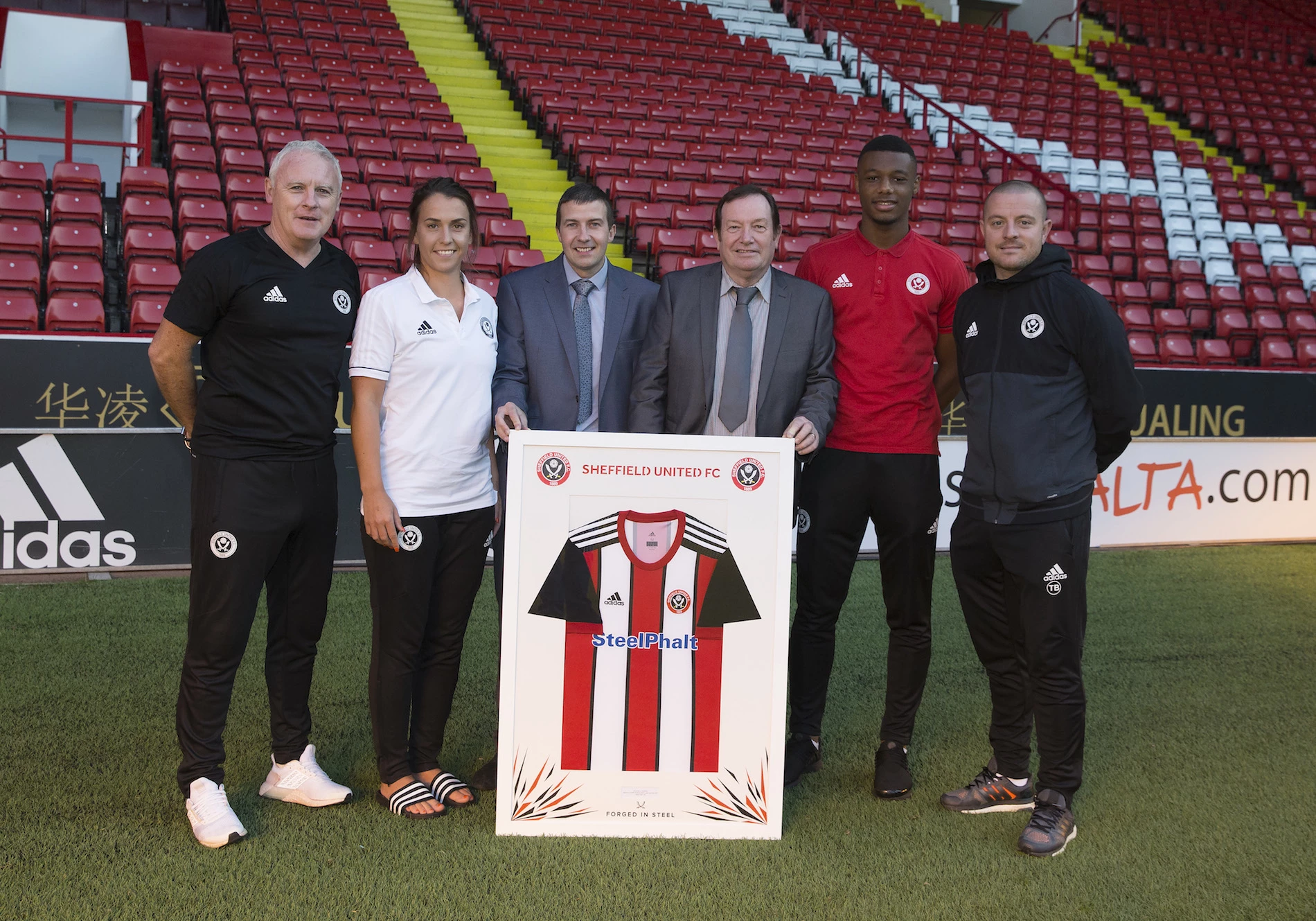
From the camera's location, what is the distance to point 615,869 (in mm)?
2432

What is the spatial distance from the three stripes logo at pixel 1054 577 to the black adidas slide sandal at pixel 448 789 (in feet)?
5.41

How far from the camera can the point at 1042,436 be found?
8.51ft

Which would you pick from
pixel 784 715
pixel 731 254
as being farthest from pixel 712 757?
pixel 731 254

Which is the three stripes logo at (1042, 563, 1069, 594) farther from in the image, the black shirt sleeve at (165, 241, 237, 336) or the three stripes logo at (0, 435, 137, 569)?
the three stripes logo at (0, 435, 137, 569)

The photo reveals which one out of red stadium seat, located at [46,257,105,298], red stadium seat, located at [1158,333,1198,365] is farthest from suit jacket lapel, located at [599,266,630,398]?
red stadium seat, located at [1158,333,1198,365]

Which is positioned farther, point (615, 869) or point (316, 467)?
point (316, 467)

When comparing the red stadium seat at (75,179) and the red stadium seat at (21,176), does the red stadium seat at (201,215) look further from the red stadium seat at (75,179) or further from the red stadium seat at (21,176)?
the red stadium seat at (21,176)

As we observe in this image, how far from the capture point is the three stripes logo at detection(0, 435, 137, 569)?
475 cm

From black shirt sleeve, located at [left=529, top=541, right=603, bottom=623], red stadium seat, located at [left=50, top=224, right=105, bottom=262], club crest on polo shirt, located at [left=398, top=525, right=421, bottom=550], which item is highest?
red stadium seat, located at [left=50, top=224, right=105, bottom=262]

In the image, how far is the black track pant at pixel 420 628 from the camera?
2654mm

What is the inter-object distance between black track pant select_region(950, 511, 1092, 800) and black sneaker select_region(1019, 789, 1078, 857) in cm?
3

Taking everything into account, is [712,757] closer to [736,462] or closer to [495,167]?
[736,462]

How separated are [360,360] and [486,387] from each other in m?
0.33

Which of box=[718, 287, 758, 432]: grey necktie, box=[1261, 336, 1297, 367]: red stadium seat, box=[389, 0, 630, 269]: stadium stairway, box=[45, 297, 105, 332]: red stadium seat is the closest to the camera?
box=[718, 287, 758, 432]: grey necktie
